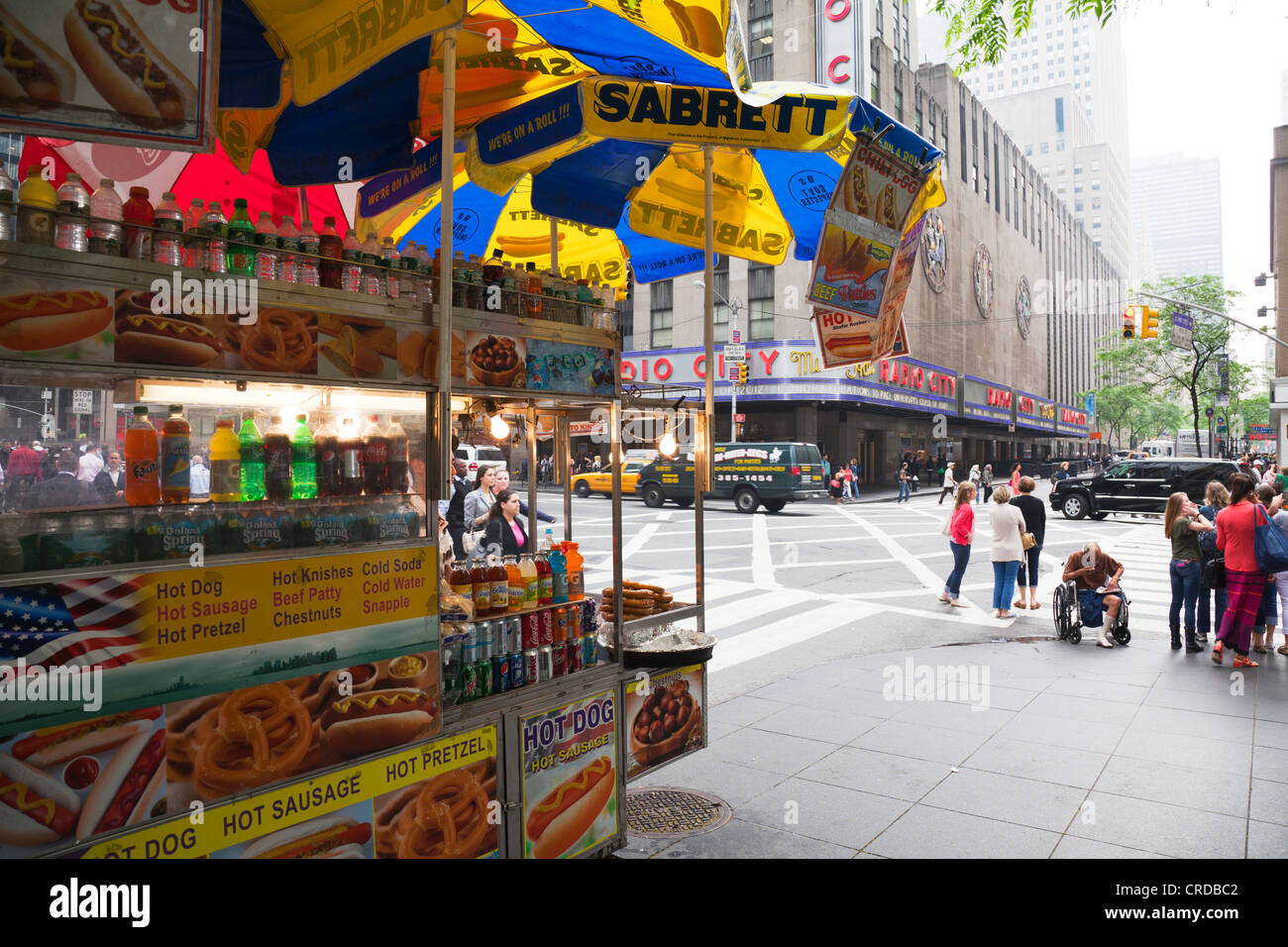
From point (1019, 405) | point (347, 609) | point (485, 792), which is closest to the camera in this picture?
point (347, 609)

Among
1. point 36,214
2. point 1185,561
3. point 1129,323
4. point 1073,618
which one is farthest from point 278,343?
point 1129,323

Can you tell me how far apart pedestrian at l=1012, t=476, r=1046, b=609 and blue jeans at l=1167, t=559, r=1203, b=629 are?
7.11ft

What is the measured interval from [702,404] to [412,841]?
3071 millimetres

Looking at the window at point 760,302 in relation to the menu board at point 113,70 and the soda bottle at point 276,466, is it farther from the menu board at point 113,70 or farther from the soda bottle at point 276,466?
the menu board at point 113,70

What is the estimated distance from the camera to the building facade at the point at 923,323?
34781 millimetres

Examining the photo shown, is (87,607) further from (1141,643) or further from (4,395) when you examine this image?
(1141,643)

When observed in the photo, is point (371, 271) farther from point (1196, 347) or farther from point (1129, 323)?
point (1196, 347)

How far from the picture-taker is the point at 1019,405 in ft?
194

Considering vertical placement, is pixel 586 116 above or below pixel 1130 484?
above

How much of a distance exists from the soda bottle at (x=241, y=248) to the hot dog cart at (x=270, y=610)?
0.11 meters

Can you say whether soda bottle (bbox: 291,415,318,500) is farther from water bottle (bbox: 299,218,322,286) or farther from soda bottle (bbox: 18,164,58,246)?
soda bottle (bbox: 18,164,58,246)

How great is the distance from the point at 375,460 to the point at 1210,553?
9.26 meters

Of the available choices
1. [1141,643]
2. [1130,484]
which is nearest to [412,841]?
[1141,643]

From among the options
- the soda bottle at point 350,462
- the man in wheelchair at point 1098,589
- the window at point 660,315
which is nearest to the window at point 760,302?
the window at point 660,315
